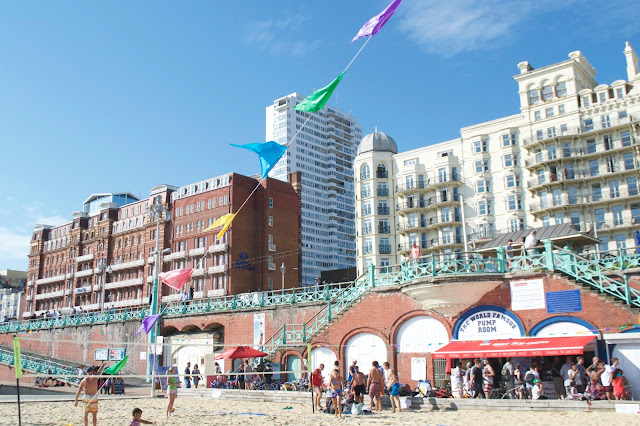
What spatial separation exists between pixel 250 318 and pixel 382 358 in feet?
42.6

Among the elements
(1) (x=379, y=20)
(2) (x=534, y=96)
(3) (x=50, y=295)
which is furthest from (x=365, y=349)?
(3) (x=50, y=295)

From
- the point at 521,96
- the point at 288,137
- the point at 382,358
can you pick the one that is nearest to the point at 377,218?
the point at 521,96

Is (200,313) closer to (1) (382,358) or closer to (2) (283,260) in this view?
(1) (382,358)

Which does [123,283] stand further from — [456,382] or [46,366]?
[456,382]

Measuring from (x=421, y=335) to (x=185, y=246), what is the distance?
164 ft

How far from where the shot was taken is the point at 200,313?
1609 inches

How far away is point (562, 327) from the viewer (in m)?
21.5

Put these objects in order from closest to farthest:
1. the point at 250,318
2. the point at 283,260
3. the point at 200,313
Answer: the point at 250,318 < the point at 200,313 < the point at 283,260

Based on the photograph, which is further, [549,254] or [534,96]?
[534,96]

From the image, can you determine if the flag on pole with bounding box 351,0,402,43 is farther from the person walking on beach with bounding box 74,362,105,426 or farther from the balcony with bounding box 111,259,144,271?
the balcony with bounding box 111,259,144,271

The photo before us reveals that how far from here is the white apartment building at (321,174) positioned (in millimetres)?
128625

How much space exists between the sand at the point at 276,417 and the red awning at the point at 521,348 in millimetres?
2613

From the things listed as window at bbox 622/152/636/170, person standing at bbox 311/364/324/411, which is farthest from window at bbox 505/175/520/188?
person standing at bbox 311/364/324/411

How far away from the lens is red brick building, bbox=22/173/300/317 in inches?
2623
